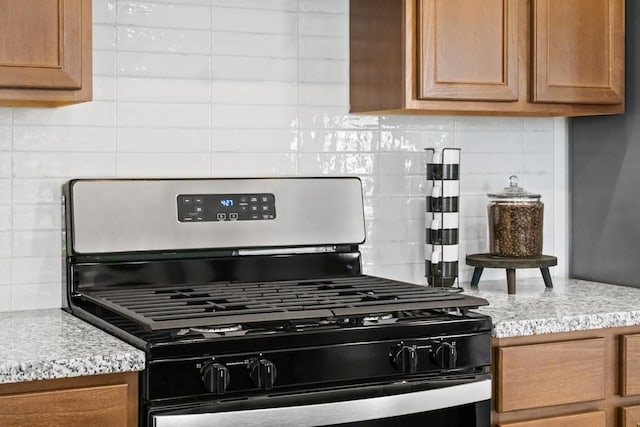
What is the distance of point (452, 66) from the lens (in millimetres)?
2613

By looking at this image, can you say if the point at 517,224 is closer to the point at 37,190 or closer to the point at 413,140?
the point at 413,140

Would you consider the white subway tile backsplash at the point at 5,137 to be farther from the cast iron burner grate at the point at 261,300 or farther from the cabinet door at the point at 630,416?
the cabinet door at the point at 630,416

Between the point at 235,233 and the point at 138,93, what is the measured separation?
46 centimetres

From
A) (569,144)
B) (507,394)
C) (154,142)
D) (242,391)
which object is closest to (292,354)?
(242,391)

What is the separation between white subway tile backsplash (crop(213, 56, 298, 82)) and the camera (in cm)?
267

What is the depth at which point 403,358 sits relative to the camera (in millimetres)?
2098

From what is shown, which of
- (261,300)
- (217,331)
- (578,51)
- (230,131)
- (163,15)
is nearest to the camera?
(217,331)

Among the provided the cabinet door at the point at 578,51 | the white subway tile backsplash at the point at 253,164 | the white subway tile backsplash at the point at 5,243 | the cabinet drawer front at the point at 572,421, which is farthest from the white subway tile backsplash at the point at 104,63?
the cabinet drawer front at the point at 572,421

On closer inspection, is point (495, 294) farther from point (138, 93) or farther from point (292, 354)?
point (138, 93)

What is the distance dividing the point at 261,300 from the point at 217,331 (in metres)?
0.32

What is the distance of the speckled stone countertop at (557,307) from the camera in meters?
2.32

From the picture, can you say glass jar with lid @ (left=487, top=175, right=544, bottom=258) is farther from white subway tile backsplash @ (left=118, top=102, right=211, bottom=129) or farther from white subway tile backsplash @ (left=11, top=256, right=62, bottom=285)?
white subway tile backsplash @ (left=11, top=256, right=62, bottom=285)

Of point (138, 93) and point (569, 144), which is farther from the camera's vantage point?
point (569, 144)

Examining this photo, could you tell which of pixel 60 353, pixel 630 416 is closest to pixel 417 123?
pixel 630 416
